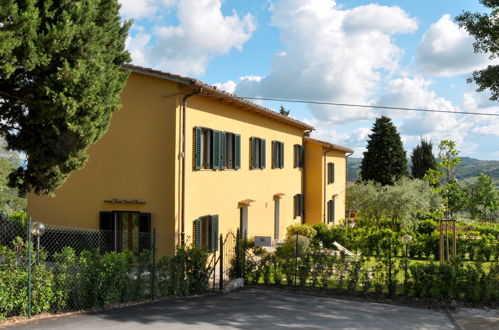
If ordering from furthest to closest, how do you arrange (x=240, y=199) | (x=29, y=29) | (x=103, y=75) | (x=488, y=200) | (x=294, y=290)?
(x=488, y=200) → (x=240, y=199) → (x=294, y=290) → (x=103, y=75) → (x=29, y=29)

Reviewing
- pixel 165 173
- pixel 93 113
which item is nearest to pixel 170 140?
pixel 165 173

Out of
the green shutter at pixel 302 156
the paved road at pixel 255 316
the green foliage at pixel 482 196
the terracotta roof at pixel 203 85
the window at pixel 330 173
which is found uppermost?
the terracotta roof at pixel 203 85

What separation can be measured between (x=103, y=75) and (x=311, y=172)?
18.6 metres

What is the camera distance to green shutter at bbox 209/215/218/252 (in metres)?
14.5

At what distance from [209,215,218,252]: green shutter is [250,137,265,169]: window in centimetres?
422

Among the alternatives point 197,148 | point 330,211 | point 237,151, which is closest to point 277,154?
point 237,151

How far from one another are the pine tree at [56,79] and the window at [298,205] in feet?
52.9

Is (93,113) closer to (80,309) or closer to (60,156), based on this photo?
(60,156)

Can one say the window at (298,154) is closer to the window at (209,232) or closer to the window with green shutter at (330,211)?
the window with green shutter at (330,211)

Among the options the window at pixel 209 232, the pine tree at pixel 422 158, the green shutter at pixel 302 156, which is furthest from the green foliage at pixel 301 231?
the pine tree at pixel 422 158

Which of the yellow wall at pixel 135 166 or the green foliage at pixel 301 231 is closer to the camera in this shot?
the yellow wall at pixel 135 166

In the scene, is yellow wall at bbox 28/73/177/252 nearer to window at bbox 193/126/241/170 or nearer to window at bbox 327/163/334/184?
window at bbox 193/126/241/170

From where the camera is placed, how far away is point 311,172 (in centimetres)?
2650

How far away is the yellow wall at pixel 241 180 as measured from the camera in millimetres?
13914
